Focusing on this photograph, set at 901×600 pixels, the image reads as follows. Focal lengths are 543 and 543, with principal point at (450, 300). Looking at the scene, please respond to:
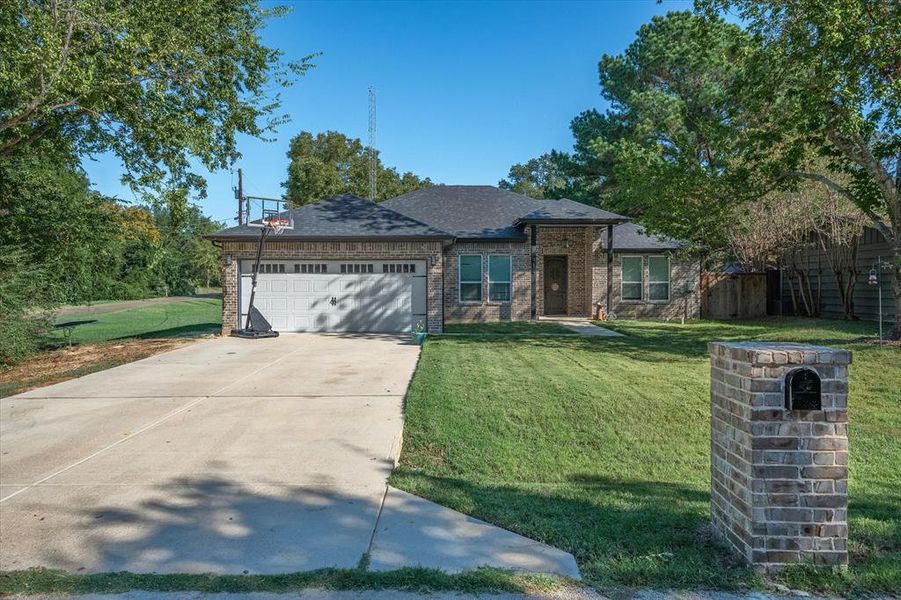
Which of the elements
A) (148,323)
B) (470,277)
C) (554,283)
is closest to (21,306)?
Result: (148,323)

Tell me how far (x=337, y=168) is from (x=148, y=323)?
1999cm

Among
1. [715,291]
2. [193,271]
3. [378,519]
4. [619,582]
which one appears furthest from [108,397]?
[193,271]

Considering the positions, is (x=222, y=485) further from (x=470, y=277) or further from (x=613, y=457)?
(x=470, y=277)

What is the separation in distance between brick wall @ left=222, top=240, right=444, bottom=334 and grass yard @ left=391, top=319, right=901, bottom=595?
470 cm

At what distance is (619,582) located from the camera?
2.82m

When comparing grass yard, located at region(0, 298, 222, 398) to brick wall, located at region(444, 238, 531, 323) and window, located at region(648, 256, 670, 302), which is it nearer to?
brick wall, located at region(444, 238, 531, 323)

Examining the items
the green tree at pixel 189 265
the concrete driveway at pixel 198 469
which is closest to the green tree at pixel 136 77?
the concrete driveway at pixel 198 469

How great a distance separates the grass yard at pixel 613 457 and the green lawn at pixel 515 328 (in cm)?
372

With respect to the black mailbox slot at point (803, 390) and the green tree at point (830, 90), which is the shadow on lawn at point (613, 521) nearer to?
the black mailbox slot at point (803, 390)

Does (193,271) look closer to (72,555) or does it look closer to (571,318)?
(571,318)

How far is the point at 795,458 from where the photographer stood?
2.89 meters

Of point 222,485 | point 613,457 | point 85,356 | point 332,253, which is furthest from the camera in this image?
point 332,253

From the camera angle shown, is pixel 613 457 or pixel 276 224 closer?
pixel 613 457

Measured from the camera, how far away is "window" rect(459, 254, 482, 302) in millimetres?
18578
